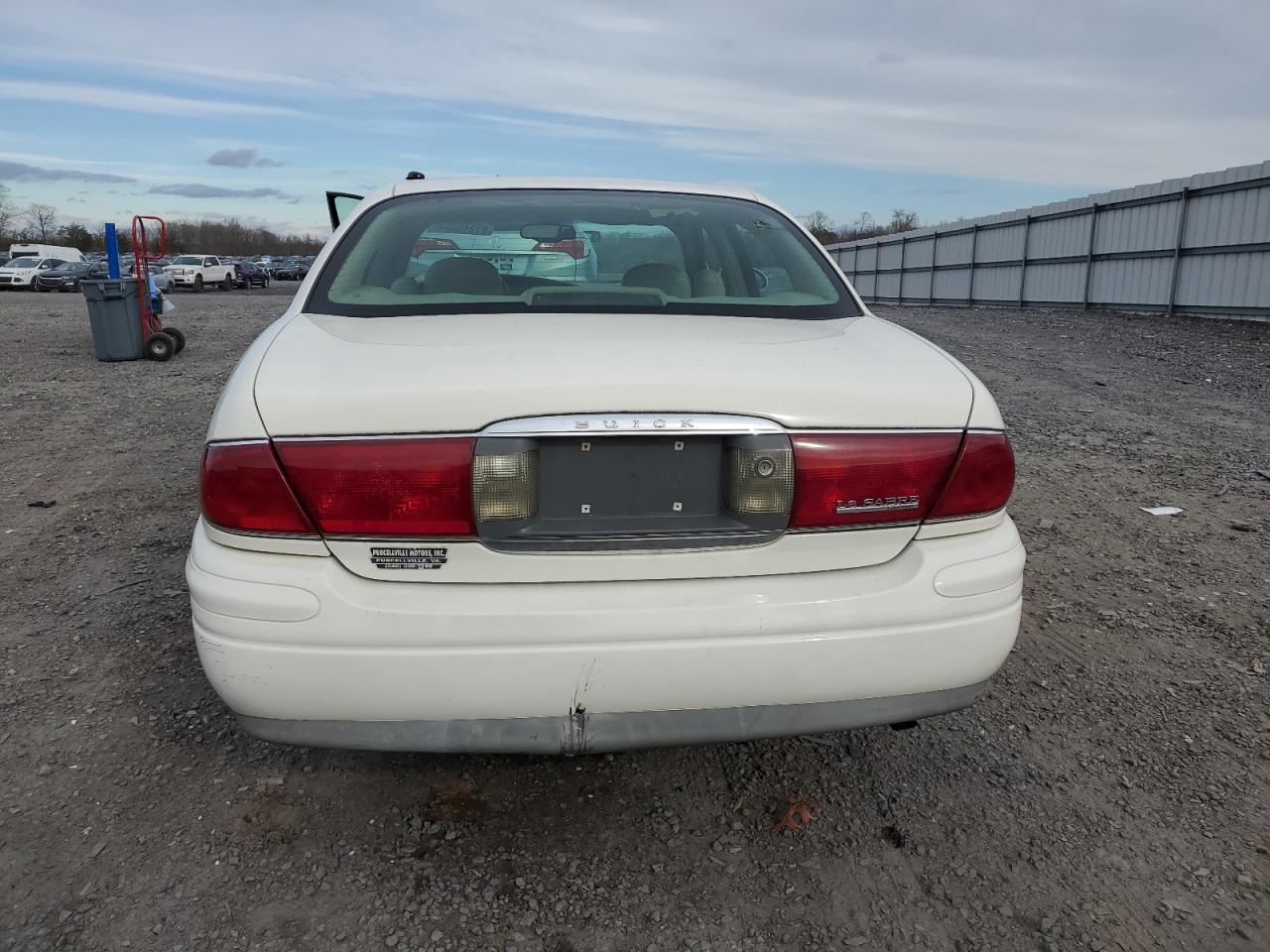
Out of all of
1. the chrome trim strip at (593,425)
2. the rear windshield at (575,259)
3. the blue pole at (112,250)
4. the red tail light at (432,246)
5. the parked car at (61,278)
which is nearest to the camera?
the chrome trim strip at (593,425)

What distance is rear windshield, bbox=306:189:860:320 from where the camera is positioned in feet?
8.34

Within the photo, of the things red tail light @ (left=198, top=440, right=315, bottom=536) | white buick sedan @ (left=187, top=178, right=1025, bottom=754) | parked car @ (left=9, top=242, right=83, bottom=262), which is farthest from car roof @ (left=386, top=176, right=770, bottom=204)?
parked car @ (left=9, top=242, right=83, bottom=262)

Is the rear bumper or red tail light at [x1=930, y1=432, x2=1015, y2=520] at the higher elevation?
red tail light at [x1=930, y1=432, x2=1015, y2=520]

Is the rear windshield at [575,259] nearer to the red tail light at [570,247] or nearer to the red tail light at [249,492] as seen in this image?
the red tail light at [570,247]

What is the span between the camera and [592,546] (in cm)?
185

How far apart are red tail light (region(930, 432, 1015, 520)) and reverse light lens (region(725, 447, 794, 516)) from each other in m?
0.36

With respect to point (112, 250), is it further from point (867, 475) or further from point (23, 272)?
point (23, 272)

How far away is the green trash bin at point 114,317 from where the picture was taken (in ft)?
37.7

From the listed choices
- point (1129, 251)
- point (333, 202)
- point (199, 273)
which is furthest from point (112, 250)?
point (199, 273)

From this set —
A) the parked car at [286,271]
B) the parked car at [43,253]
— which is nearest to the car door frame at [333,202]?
the parked car at [43,253]

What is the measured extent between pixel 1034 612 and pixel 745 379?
2360 mm

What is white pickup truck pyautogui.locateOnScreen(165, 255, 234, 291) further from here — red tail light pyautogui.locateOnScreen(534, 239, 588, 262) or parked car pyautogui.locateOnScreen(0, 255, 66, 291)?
red tail light pyautogui.locateOnScreen(534, 239, 588, 262)

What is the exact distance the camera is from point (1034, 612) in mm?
3658

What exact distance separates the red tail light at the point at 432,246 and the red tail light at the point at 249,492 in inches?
48.1
